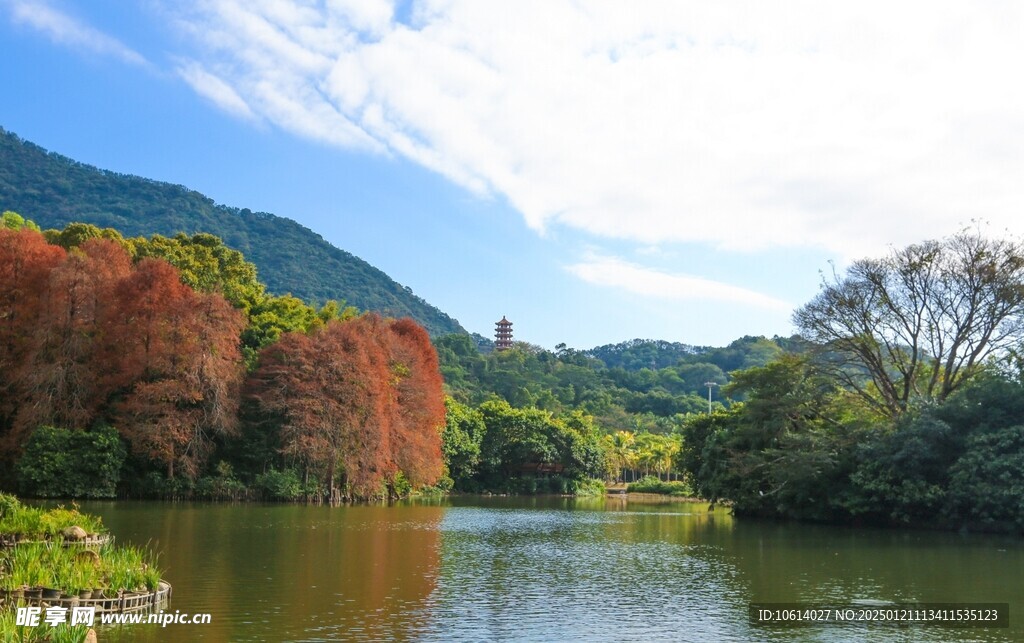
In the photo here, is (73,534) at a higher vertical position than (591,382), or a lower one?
lower

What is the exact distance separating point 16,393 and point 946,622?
3978 cm

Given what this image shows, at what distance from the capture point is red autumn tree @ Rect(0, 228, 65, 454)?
40000mm

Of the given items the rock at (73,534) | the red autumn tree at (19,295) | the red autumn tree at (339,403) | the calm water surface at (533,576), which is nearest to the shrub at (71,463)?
the red autumn tree at (19,295)

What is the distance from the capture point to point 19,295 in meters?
40.2

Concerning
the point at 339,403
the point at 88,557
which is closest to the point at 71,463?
the point at 339,403

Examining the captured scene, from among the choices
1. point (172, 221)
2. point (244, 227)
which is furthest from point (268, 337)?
point (244, 227)

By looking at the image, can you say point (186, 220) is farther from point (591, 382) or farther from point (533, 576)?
point (533, 576)

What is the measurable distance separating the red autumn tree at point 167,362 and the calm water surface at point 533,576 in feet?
27.2

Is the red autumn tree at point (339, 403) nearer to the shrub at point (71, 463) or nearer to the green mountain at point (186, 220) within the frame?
the shrub at point (71, 463)

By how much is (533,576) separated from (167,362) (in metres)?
27.5

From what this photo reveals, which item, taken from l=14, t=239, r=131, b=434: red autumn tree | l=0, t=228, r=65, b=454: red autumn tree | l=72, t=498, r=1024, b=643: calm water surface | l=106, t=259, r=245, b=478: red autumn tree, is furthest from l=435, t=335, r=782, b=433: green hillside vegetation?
l=72, t=498, r=1024, b=643: calm water surface

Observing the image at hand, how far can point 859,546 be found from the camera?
26.1 metres

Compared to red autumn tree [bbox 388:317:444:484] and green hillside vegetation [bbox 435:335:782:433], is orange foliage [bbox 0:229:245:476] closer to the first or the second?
red autumn tree [bbox 388:317:444:484]

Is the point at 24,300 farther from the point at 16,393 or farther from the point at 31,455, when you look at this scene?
the point at 31,455
